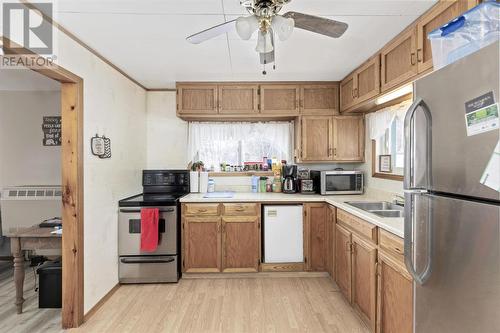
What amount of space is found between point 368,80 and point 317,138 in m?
0.96

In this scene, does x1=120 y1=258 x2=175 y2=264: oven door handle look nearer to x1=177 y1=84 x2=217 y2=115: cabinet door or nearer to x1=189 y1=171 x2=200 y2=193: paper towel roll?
x1=189 y1=171 x2=200 y2=193: paper towel roll

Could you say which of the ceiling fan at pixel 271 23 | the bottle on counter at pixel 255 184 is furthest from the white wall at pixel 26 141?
the ceiling fan at pixel 271 23

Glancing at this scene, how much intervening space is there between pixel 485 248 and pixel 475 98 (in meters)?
0.50

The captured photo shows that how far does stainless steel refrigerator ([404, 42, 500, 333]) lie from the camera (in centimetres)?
89

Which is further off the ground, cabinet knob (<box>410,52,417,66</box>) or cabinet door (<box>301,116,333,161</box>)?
cabinet knob (<box>410,52,417,66</box>)

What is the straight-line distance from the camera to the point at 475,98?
94 centimetres

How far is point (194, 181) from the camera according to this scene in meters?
3.70

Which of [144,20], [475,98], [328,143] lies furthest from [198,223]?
[475,98]

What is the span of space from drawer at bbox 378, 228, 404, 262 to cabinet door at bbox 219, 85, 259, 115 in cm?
209

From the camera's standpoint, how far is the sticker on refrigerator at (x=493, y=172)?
0.87m

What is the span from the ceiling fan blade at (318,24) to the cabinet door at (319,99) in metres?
1.78

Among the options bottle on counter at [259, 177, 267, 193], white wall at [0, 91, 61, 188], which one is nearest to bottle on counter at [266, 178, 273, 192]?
bottle on counter at [259, 177, 267, 193]

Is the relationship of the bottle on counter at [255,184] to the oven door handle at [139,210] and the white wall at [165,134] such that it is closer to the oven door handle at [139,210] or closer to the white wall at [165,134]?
the white wall at [165,134]

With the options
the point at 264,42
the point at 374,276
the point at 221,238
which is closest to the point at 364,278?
the point at 374,276
